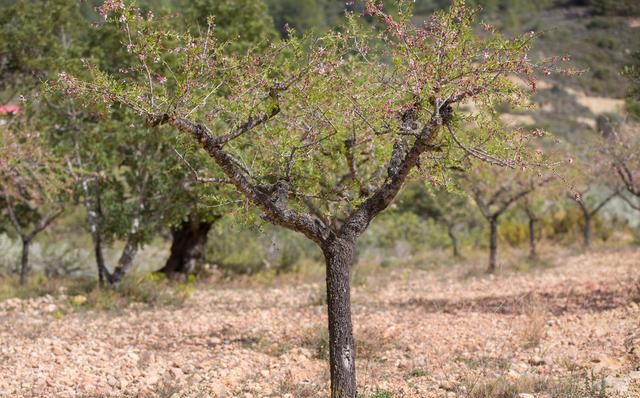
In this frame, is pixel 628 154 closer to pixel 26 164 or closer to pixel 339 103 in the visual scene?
pixel 339 103

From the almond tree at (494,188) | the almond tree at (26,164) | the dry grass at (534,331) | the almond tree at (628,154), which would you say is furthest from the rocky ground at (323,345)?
the almond tree at (494,188)

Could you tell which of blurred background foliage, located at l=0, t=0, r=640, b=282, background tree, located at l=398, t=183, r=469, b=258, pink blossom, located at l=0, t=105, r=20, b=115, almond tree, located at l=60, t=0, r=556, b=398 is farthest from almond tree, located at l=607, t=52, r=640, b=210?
pink blossom, located at l=0, t=105, r=20, b=115

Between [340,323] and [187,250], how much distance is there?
33.2 feet

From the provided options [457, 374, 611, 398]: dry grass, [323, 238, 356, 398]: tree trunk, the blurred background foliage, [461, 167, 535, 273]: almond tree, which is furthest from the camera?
[461, 167, 535, 273]: almond tree

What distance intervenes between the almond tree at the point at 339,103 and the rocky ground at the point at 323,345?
1.62m

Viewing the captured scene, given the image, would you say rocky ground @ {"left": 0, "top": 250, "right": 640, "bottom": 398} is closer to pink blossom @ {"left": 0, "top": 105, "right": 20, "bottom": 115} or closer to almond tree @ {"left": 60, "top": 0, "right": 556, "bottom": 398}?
almond tree @ {"left": 60, "top": 0, "right": 556, "bottom": 398}

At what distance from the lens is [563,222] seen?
23422 millimetres

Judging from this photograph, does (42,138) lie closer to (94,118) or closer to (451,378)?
(94,118)

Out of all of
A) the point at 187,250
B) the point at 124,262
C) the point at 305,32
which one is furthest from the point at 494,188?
the point at 305,32

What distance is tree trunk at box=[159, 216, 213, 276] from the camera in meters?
15.4

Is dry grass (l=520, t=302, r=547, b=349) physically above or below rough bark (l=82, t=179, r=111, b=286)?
below

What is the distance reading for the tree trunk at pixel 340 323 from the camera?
18.9 ft

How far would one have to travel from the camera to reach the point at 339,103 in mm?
5988

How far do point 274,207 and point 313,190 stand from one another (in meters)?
1.06
